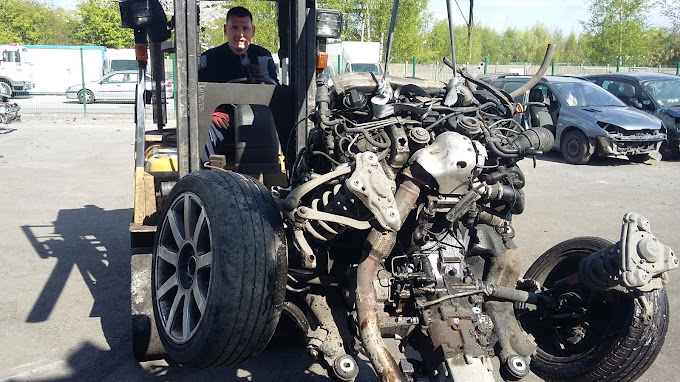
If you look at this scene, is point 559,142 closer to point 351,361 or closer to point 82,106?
point 351,361

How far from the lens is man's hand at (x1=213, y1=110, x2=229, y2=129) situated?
15.6ft

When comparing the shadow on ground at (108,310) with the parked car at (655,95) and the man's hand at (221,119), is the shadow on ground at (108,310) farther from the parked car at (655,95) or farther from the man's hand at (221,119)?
the parked car at (655,95)

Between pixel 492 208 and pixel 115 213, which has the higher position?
pixel 492 208

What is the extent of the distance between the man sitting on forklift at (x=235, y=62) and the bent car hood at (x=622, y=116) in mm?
9413

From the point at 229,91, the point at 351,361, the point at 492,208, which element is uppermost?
the point at 229,91

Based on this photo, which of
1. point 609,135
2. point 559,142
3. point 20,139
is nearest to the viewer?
point 609,135

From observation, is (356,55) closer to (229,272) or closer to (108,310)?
(108,310)

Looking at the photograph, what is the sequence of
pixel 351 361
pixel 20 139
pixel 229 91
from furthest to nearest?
pixel 20 139 < pixel 229 91 < pixel 351 361

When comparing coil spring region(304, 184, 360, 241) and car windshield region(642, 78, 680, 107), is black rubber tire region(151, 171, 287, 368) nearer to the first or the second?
coil spring region(304, 184, 360, 241)

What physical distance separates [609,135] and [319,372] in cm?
1036

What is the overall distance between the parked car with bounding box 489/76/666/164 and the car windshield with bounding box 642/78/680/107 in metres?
1.29

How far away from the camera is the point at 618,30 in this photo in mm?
36219

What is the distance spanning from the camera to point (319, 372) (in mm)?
3939

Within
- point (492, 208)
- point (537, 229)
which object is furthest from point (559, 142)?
point (492, 208)
